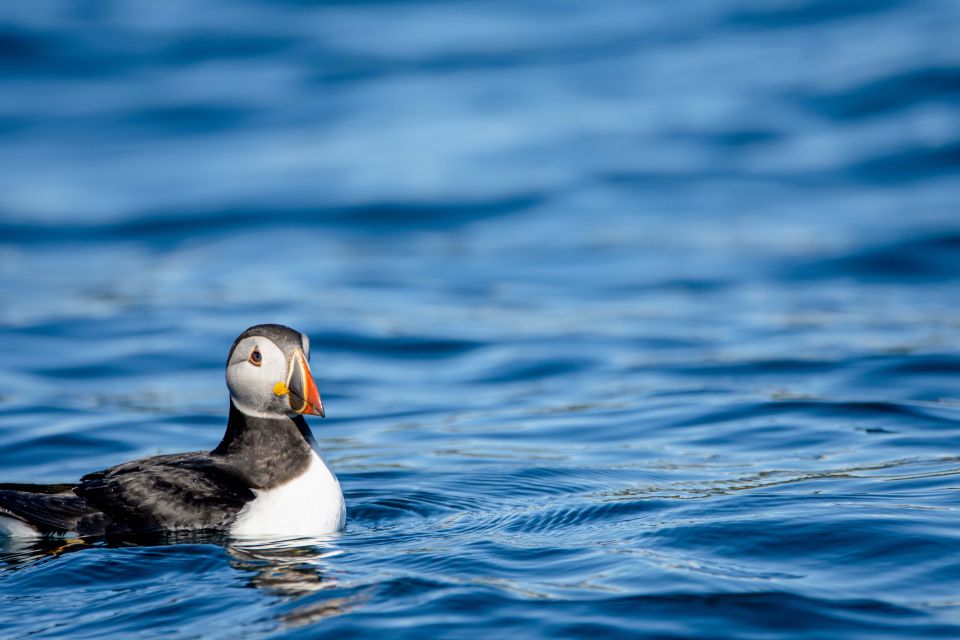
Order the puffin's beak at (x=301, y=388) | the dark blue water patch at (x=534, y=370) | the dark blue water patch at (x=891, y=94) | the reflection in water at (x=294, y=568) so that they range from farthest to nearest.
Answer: the dark blue water patch at (x=891, y=94), the dark blue water patch at (x=534, y=370), the puffin's beak at (x=301, y=388), the reflection in water at (x=294, y=568)

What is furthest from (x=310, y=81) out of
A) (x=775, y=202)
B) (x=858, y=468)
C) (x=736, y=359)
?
(x=858, y=468)

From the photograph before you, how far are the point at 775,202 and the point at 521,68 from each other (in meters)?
8.13

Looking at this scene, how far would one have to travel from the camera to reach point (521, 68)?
80.7ft

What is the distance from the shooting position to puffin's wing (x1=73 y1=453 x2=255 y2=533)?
250 inches

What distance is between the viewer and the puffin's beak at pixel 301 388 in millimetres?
6523

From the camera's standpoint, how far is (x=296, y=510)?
6.46 meters

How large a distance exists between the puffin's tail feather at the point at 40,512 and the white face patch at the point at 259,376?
94 centimetres

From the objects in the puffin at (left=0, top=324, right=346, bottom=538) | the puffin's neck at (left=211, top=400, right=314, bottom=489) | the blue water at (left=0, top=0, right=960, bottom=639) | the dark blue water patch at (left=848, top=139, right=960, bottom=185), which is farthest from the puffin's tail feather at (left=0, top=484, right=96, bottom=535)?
the dark blue water patch at (left=848, top=139, right=960, bottom=185)

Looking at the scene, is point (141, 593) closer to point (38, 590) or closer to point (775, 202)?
point (38, 590)

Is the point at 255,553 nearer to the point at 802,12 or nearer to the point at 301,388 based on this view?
the point at 301,388

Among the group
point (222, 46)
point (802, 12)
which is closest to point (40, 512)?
point (222, 46)

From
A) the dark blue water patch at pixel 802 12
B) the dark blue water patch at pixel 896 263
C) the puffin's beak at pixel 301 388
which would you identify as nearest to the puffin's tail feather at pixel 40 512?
the puffin's beak at pixel 301 388

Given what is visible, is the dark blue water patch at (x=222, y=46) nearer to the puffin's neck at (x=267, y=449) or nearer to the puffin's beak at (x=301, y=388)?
the puffin's neck at (x=267, y=449)

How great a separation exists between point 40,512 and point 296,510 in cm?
125
